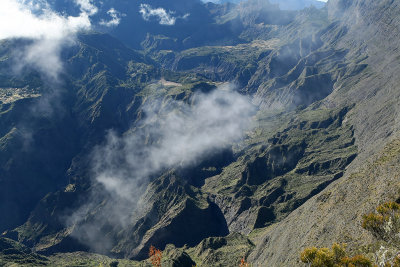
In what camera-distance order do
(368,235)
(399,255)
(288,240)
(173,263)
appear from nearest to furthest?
(399,255)
(368,235)
(288,240)
(173,263)

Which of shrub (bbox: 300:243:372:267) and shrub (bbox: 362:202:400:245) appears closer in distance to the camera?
shrub (bbox: 300:243:372:267)

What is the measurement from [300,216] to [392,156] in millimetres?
54394

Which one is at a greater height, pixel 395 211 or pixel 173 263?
pixel 173 263

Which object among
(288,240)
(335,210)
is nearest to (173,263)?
(288,240)

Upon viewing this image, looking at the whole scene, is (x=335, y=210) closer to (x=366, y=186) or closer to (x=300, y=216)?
(x=366, y=186)

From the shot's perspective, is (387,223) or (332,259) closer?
(387,223)

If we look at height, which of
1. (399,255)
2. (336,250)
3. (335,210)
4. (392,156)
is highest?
(392,156)

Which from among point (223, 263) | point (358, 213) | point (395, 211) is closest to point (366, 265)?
point (395, 211)

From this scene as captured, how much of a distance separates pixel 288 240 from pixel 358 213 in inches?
1699

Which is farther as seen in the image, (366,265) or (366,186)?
(366,186)

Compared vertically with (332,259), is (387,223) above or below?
above

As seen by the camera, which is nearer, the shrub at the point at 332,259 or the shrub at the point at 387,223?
the shrub at the point at 332,259

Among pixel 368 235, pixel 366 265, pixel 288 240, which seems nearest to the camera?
pixel 366 265

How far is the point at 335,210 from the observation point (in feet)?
455
